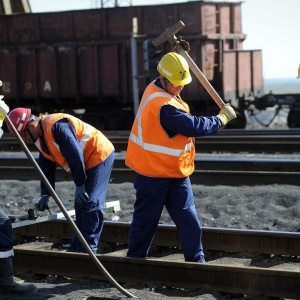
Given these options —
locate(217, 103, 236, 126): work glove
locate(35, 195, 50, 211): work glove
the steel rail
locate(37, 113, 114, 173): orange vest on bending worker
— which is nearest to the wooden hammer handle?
locate(217, 103, 236, 126): work glove

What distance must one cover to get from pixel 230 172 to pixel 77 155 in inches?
189

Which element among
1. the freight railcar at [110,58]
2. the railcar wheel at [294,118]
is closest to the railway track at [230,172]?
the freight railcar at [110,58]

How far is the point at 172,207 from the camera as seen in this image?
706 cm

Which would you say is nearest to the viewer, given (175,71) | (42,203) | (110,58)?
(175,71)

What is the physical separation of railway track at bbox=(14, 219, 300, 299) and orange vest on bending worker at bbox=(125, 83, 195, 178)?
0.79 metres

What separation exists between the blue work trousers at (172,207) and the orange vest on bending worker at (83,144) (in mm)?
706

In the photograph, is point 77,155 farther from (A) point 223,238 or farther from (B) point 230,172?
(B) point 230,172

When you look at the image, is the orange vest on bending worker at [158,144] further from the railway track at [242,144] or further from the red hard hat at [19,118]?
the railway track at [242,144]

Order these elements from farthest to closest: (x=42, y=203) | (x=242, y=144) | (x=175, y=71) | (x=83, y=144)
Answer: (x=242, y=144) → (x=42, y=203) → (x=83, y=144) → (x=175, y=71)

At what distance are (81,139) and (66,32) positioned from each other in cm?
1547

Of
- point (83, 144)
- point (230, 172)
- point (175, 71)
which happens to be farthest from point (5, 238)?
point (230, 172)

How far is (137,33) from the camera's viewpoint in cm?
2131

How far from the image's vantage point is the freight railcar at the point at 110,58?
69.5ft

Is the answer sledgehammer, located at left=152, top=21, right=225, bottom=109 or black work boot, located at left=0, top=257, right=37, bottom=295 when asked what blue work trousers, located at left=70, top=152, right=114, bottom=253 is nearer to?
black work boot, located at left=0, top=257, right=37, bottom=295
